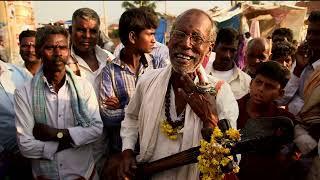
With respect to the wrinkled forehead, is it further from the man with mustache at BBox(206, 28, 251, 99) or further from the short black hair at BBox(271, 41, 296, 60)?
the short black hair at BBox(271, 41, 296, 60)

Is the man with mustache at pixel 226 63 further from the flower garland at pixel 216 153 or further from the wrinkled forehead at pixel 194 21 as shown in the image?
the flower garland at pixel 216 153

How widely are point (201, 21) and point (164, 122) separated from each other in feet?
2.18

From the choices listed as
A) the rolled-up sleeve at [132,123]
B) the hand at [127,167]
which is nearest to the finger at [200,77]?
the rolled-up sleeve at [132,123]

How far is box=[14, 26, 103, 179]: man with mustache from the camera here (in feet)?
9.34

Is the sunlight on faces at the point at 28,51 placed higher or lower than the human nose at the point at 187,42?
lower

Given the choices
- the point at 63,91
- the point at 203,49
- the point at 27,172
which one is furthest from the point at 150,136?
the point at 27,172

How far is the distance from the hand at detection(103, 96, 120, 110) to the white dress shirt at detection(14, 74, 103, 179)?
9cm

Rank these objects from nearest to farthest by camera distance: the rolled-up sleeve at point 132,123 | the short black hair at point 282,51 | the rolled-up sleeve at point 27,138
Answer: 1. the rolled-up sleeve at point 132,123
2. the rolled-up sleeve at point 27,138
3. the short black hair at point 282,51

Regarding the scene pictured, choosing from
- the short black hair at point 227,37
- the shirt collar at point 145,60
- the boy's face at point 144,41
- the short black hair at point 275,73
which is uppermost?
the boy's face at point 144,41

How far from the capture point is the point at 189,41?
7.36 feet

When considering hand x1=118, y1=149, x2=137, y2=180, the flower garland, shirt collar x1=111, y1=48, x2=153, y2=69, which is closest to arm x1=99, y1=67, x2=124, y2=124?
shirt collar x1=111, y1=48, x2=153, y2=69

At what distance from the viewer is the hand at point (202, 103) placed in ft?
6.80

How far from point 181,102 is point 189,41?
387mm

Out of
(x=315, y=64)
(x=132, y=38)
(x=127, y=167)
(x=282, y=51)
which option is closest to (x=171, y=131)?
(x=127, y=167)
